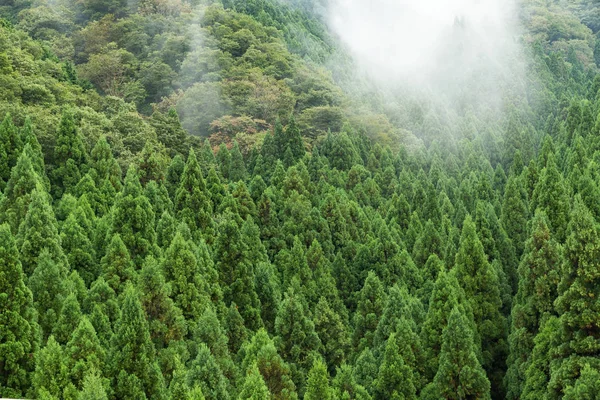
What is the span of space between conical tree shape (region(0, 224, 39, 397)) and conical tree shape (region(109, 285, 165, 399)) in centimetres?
224

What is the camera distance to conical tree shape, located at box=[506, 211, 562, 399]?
960 inches

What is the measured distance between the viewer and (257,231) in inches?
1185

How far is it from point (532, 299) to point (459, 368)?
3741 millimetres

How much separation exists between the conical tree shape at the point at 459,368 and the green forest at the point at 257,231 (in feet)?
0.22

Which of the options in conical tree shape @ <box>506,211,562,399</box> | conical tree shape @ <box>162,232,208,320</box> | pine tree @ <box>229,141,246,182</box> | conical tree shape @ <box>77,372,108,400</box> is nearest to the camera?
conical tree shape @ <box>77,372,108,400</box>

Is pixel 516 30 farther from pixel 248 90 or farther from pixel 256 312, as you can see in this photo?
pixel 256 312

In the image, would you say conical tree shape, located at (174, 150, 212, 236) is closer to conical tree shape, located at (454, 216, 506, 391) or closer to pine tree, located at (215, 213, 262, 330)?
pine tree, located at (215, 213, 262, 330)

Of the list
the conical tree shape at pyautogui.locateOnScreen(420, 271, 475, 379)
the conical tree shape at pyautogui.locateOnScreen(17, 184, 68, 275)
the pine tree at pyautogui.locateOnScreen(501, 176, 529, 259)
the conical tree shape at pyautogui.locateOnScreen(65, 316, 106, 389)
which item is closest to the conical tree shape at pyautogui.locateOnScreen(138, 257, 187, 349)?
the conical tree shape at pyautogui.locateOnScreen(65, 316, 106, 389)

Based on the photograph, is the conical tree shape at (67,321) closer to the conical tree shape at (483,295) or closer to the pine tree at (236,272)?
the pine tree at (236,272)

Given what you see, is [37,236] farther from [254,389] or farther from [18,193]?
[254,389]

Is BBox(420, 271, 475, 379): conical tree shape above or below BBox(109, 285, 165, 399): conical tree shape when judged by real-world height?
above

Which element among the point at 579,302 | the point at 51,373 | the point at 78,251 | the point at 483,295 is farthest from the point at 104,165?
the point at 579,302

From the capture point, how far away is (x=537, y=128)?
61.7 metres

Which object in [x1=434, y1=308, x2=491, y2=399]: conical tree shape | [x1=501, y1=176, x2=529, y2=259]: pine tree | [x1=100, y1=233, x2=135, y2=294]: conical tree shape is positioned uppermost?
[x1=501, y1=176, x2=529, y2=259]: pine tree
